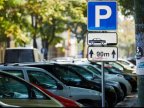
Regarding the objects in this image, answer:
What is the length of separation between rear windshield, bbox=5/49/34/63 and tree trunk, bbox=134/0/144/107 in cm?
1600

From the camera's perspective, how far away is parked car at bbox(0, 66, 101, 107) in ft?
39.9

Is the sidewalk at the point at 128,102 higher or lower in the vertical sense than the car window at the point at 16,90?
lower

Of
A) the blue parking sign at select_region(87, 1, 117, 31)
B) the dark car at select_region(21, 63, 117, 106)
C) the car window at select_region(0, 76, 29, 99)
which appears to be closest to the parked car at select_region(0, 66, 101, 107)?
the dark car at select_region(21, 63, 117, 106)

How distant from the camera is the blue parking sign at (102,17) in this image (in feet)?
30.8

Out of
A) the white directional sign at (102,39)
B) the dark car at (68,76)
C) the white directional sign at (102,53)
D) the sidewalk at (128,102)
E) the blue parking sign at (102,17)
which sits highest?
the blue parking sign at (102,17)

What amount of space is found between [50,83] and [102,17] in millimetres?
3456

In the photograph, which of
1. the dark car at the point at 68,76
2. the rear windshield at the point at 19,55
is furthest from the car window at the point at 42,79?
the rear windshield at the point at 19,55

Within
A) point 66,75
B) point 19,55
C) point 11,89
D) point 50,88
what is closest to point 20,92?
point 11,89

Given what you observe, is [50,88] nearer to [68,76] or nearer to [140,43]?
[68,76]

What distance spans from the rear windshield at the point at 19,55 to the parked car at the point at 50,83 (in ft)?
42.2

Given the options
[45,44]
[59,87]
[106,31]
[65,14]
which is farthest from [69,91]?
[45,44]

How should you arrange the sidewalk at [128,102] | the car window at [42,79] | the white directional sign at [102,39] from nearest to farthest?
the white directional sign at [102,39]
the car window at [42,79]
the sidewalk at [128,102]

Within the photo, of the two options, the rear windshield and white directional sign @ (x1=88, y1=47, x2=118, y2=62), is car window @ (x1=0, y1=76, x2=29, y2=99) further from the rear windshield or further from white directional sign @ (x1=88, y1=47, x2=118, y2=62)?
the rear windshield

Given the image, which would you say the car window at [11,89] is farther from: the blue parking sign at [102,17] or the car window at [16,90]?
the blue parking sign at [102,17]
